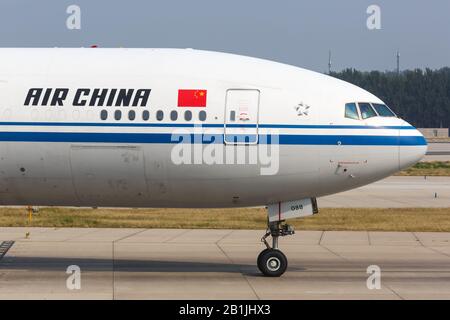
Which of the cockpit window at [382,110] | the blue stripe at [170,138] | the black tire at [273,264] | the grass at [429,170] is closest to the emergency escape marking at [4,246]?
the blue stripe at [170,138]

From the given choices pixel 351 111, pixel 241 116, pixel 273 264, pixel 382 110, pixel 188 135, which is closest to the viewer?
pixel 188 135

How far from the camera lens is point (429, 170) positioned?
7062cm

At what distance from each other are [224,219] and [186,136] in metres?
14.1

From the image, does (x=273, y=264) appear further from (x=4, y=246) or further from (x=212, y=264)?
(x=4, y=246)

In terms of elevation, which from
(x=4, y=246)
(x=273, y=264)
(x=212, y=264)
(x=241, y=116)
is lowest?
(x=212, y=264)

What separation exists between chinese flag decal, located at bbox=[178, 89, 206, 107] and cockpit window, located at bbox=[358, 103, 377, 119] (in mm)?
3386

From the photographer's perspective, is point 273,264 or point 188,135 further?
point 273,264

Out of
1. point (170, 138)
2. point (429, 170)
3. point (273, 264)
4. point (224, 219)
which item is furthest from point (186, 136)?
point (429, 170)

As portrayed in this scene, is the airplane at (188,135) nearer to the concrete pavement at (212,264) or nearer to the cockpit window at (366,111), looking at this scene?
the cockpit window at (366,111)

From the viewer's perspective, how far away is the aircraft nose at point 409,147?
1992 cm

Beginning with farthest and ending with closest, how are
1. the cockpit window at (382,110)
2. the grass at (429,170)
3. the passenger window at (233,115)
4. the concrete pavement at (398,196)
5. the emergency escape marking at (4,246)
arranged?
the grass at (429,170), the concrete pavement at (398,196), the emergency escape marking at (4,246), the cockpit window at (382,110), the passenger window at (233,115)

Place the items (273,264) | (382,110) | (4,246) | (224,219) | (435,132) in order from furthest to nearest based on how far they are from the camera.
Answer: (435,132) < (224,219) < (4,246) < (273,264) < (382,110)

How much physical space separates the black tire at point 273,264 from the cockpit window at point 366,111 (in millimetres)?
3572
